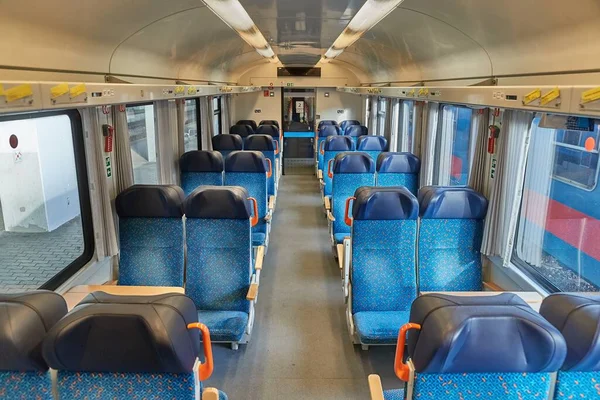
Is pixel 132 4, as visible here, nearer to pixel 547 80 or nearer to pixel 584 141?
pixel 547 80

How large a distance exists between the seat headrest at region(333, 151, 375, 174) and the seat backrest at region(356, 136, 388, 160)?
2.38 meters

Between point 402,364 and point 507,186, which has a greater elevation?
point 507,186

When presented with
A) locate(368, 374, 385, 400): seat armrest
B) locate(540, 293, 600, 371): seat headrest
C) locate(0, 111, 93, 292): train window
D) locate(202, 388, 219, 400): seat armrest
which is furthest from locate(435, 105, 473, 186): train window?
locate(202, 388, 219, 400): seat armrest

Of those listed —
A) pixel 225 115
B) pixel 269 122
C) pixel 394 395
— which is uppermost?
pixel 225 115

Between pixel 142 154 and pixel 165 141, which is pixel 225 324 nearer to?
pixel 165 141

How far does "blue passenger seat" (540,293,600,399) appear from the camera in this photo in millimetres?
1644

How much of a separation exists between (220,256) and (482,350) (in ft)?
8.63

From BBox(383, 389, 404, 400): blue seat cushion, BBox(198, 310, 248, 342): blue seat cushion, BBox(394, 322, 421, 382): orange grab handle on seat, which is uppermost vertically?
BBox(394, 322, 421, 382): orange grab handle on seat

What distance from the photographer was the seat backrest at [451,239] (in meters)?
3.78

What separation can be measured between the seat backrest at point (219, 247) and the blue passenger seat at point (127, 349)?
1989 millimetres

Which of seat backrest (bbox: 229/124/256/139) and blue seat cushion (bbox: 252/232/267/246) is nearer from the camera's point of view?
blue seat cushion (bbox: 252/232/267/246)

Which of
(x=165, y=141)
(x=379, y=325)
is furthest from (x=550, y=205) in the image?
(x=165, y=141)

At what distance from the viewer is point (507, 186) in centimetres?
390

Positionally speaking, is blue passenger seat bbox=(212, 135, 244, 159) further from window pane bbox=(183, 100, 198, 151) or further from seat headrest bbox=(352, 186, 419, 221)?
seat headrest bbox=(352, 186, 419, 221)
